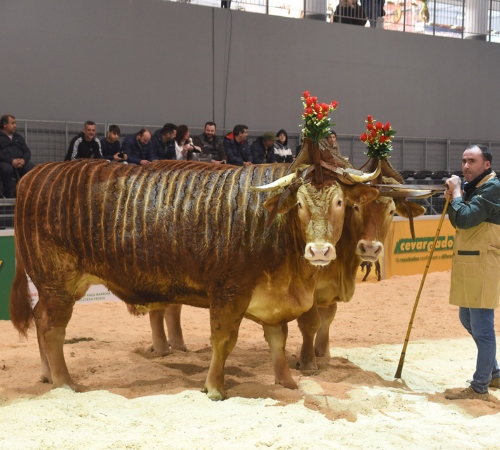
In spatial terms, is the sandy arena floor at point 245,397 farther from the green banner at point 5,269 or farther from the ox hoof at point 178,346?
the green banner at point 5,269

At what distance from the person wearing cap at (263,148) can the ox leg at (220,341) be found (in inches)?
260

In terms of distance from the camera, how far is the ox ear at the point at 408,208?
6.72m

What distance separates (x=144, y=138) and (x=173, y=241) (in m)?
5.55

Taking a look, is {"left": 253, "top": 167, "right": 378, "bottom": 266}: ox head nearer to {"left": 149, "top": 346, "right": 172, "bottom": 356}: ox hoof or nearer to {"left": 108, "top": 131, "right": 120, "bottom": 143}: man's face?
{"left": 149, "top": 346, "right": 172, "bottom": 356}: ox hoof

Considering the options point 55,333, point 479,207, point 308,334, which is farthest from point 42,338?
point 479,207

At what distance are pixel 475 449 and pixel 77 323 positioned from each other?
18.1 feet

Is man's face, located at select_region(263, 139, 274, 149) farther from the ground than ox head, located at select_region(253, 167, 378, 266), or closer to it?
farther from the ground

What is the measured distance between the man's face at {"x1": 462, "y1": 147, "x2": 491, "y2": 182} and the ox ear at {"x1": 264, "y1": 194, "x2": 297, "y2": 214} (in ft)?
5.22

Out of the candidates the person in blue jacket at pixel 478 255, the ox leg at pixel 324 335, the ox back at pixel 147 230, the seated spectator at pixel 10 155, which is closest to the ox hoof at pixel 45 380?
the ox back at pixel 147 230

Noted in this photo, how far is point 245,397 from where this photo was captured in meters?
5.60

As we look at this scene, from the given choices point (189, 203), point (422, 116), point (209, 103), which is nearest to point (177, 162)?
point (189, 203)

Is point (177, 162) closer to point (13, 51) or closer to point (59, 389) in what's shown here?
point (59, 389)

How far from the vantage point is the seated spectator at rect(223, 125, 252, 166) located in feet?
38.2

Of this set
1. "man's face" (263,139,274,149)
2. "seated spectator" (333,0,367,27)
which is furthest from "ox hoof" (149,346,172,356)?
"seated spectator" (333,0,367,27)
